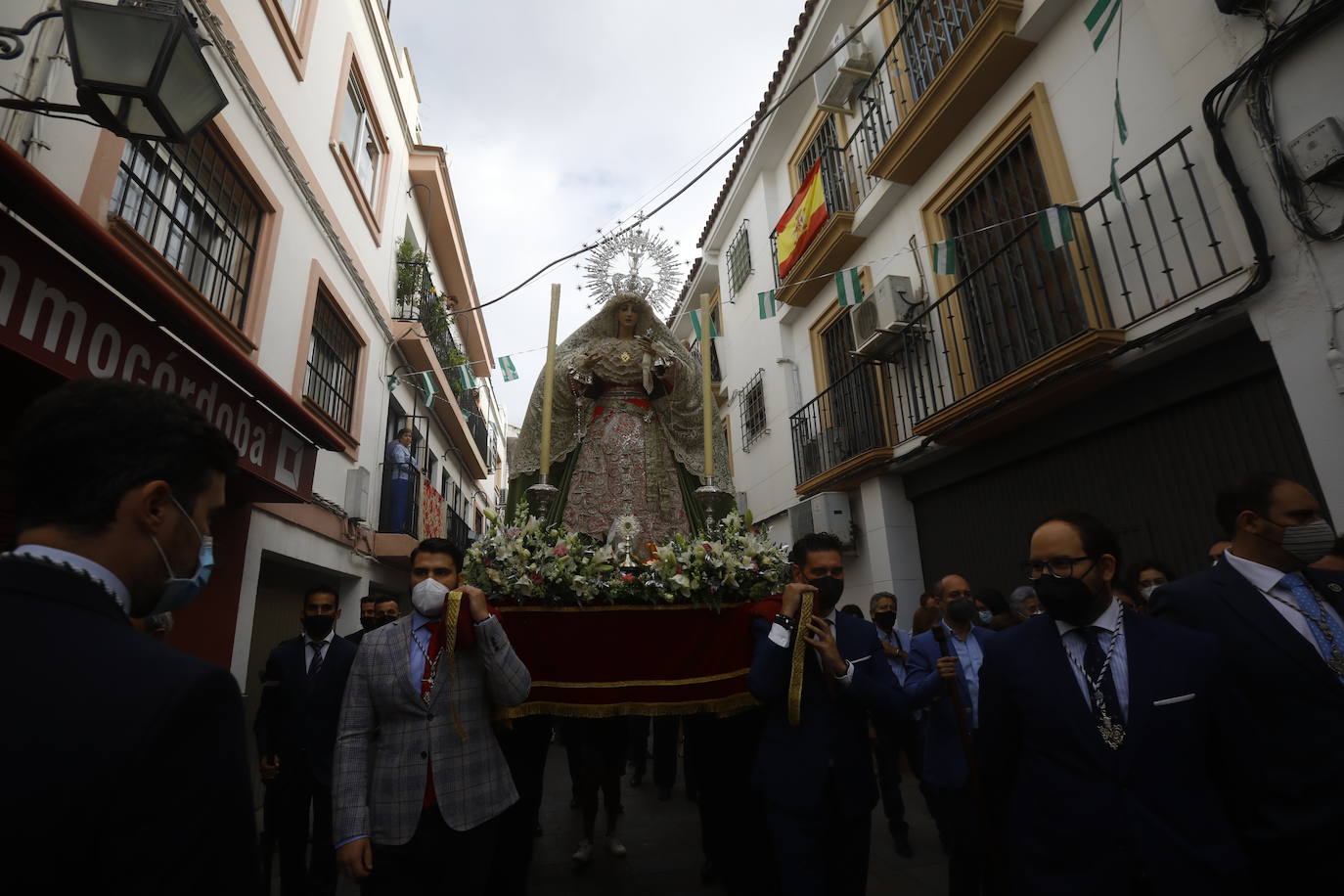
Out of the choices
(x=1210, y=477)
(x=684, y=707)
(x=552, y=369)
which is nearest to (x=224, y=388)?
(x=552, y=369)

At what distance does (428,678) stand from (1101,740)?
2.30 metres

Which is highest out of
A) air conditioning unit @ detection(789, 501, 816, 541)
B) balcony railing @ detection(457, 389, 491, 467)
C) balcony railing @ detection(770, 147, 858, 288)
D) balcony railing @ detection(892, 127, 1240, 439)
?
balcony railing @ detection(770, 147, 858, 288)

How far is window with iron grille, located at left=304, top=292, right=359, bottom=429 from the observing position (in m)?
7.75

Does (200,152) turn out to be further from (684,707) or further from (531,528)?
(684,707)

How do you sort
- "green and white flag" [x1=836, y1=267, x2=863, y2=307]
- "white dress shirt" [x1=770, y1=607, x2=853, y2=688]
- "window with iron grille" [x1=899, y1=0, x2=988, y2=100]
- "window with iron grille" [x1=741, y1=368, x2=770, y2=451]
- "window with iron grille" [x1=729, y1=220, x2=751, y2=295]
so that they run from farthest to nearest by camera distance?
"window with iron grille" [x1=729, y1=220, x2=751, y2=295], "window with iron grille" [x1=741, y1=368, x2=770, y2=451], "green and white flag" [x1=836, y1=267, x2=863, y2=307], "window with iron grille" [x1=899, y1=0, x2=988, y2=100], "white dress shirt" [x1=770, y1=607, x2=853, y2=688]

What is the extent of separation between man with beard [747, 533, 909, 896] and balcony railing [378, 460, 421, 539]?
822cm

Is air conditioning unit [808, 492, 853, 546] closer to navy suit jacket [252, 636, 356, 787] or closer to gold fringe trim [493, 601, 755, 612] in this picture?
gold fringe trim [493, 601, 755, 612]

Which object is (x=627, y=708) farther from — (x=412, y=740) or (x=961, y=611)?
(x=961, y=611)

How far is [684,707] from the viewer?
2.94 metres

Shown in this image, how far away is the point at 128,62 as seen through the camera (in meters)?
2.90

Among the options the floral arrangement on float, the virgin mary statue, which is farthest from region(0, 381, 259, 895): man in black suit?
the virgin mary statue

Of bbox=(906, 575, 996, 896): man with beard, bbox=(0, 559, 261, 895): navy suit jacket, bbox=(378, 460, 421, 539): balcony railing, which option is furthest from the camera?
bbox=(378, 460, 421, 539): balcony railing

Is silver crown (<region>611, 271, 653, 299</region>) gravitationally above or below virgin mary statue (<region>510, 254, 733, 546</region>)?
above

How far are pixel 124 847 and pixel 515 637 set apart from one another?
2.26m
